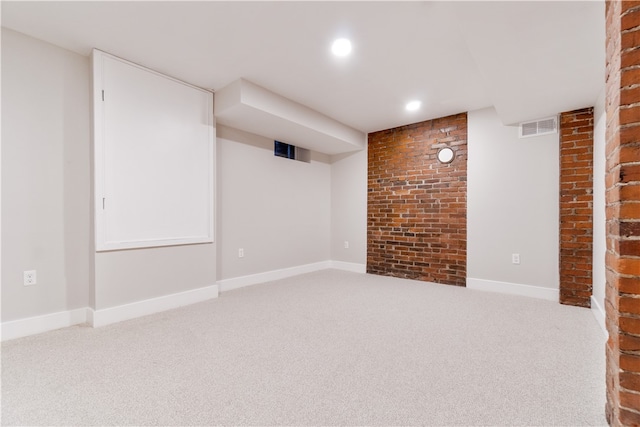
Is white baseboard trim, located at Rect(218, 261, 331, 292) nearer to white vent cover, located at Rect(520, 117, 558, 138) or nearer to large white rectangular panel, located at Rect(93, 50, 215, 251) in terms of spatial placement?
large white rectangular panel, located at Rect(93, 50, 215, 251)

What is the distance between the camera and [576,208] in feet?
9.86

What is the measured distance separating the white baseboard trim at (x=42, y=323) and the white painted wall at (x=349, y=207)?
3558 mm

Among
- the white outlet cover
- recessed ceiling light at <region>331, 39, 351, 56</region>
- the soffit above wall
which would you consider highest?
recessed ceiling light at <region>331, 39, 351, 56</region>

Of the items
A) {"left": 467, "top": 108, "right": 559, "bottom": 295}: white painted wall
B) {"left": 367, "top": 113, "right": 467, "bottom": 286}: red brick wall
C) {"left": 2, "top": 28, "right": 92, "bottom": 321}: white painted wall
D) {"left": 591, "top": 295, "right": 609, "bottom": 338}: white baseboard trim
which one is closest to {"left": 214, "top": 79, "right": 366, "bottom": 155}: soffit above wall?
{"left": 367, "top": 113, "right": 467, "bottom": 286}: red brick wall

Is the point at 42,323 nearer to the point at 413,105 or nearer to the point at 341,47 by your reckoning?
the point at 341,47

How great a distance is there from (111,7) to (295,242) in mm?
3363

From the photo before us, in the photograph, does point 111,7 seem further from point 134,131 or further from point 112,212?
point 112,212

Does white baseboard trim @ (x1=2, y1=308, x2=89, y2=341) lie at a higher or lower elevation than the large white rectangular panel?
lower

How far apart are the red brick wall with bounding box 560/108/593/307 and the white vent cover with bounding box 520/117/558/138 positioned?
4.0 inches

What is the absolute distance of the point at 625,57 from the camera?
3.59 ft

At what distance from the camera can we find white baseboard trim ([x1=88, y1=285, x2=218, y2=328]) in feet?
7.95

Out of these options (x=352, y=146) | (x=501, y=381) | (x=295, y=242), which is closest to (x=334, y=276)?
(x=295, y=242)

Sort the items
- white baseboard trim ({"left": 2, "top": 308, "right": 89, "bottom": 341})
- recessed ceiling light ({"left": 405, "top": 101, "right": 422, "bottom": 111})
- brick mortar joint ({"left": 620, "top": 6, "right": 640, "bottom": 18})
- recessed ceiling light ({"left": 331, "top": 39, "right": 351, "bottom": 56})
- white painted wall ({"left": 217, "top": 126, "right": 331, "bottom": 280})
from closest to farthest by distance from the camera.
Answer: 1. brick mortar joint ({"left": 620, "top": 6, "right": 640, "bottom": 18})
2. white baseboard trim ({"left": 2, "top": 308, "right": 89, "bottom": 341})
3. recessed ceiling light ({"left": 331, "top": 39, "right": 351, "bottom": 56})
4. recessed ceiling light ({"left": 405, "top": 101, "right": 422, "bottom": 111})
5. white painted wall ({"left": 217, "top": 126, "right": 331, "bottom": 280})

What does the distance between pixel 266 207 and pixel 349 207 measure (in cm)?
155
